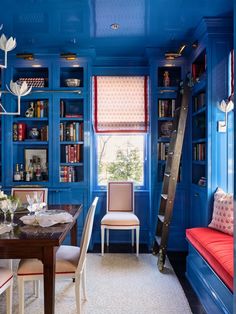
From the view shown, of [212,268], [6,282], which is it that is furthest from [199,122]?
[6,282]

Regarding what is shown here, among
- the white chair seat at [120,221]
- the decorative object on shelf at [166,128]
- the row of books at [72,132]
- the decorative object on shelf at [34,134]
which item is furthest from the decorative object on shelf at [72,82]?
the white chair seat at [120,221]

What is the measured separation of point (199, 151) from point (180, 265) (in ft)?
4.69

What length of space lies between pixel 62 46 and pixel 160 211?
2598 mm

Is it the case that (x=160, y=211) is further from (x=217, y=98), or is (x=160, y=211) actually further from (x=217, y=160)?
(x=217, y=98)

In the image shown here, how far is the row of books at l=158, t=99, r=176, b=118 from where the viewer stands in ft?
13.9

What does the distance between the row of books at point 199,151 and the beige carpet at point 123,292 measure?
1.39 metres

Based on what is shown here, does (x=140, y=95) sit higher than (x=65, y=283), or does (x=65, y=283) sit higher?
(x=140, y=95)

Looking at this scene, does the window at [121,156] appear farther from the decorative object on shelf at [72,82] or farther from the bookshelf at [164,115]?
the decorative object on shelf at [72,82]

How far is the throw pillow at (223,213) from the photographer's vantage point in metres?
2.84

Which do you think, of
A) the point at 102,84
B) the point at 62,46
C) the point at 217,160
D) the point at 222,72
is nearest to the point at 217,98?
the point at 222,72

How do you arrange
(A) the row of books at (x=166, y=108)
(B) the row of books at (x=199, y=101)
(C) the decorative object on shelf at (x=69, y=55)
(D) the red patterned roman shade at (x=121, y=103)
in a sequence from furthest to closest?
(D) the red patterned roman shade at (x=121, y=103), (A) the row of books at (x=166, y=108), (C) the decorative object on shelf at (x=69, y=55), (B) the row of books at (x=199, y=101)

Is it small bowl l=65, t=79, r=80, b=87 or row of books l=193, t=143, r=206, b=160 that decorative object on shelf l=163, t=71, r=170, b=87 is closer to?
row of books l=193, t=143, r=206, b=160

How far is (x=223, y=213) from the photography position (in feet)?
9.59

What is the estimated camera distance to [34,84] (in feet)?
13.8
